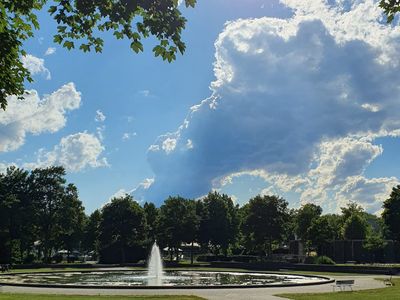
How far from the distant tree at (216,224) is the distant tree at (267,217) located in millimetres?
5688

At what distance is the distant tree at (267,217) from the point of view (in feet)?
244

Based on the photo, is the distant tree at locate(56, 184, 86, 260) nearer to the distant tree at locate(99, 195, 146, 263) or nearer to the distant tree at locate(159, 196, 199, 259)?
the distant tree at locate(99, 195, 146, 263)

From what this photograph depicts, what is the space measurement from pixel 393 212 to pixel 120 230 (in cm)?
4603

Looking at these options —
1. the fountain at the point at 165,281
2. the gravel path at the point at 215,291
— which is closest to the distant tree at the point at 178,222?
the fountain at the point at 165,281

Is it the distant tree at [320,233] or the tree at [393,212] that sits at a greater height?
the tree at [393,212]

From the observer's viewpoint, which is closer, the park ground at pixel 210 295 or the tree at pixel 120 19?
the tree at pixel 120 19

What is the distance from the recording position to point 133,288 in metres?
29.9

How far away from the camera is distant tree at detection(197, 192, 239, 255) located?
8000 cm

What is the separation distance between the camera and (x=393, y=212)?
8306 centimetres

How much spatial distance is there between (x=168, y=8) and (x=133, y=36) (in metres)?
1.10

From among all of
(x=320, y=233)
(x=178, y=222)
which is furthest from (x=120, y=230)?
(x=320, y=233)

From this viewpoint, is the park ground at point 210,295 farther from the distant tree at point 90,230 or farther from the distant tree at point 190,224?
the distant tree at point 90,230

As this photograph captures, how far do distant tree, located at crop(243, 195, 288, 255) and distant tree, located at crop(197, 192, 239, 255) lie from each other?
569cm

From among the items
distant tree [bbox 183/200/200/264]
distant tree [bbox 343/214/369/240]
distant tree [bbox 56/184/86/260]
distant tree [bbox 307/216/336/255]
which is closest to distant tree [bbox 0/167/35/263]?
distant tree [bbox 56/184/86/260]
